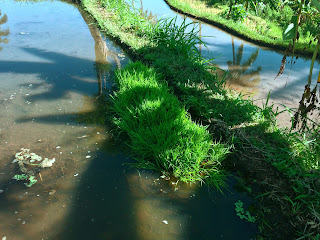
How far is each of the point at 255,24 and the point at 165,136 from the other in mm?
5470

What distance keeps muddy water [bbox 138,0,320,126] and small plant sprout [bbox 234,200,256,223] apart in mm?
1287

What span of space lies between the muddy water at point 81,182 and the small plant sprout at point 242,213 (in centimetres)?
4

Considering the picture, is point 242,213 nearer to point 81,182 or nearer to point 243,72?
point 81,182

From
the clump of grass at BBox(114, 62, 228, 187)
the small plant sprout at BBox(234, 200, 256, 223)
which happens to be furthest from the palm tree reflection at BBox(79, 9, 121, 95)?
the small plant sprout at BBox(234, 200, 256, 223)

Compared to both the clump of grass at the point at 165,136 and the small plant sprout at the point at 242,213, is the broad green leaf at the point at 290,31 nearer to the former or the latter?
the clump of grass at the point at 165,136

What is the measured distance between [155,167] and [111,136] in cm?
69

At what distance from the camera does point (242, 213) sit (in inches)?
89.4

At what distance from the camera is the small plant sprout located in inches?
87.0

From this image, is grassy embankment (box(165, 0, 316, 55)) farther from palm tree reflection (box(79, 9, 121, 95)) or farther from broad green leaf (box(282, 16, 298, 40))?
broad green leaf (box(282, 16, 298, 40))

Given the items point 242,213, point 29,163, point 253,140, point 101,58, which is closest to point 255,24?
point 101,58

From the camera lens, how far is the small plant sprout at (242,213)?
2.21m

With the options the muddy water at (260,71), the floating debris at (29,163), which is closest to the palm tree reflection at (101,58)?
the floating debris at (29,163)

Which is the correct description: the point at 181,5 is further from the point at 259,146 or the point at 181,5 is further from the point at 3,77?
the point at 259,146

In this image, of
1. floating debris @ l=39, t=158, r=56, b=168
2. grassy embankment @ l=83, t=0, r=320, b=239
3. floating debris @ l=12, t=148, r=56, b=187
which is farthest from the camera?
floating debris @ l=39, t=158, r=56, b=168
